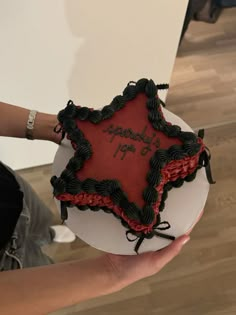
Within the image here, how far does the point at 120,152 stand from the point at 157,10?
0.54 metres

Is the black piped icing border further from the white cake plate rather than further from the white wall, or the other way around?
the white wall

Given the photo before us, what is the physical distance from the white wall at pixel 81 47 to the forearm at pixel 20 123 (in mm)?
275

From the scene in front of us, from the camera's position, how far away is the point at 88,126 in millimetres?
639

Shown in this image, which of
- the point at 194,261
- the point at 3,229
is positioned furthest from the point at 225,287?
the point at 3,229

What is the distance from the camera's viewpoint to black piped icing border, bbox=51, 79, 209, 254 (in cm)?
56

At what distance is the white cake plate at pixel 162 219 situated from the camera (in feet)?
1.93

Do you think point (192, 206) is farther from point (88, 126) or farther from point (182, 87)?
point (182, 87)

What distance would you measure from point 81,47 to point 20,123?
357 millimetres

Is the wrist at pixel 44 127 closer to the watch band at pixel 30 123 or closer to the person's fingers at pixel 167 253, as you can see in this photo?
the watch band at pixel 30 123

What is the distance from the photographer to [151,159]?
59 cm

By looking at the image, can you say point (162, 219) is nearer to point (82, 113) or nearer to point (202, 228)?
point (82, 113)

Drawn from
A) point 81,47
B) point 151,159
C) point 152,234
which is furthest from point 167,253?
point 81,47

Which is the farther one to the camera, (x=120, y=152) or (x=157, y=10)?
(x=157, y=10)

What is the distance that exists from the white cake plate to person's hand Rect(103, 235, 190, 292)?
0.02m
